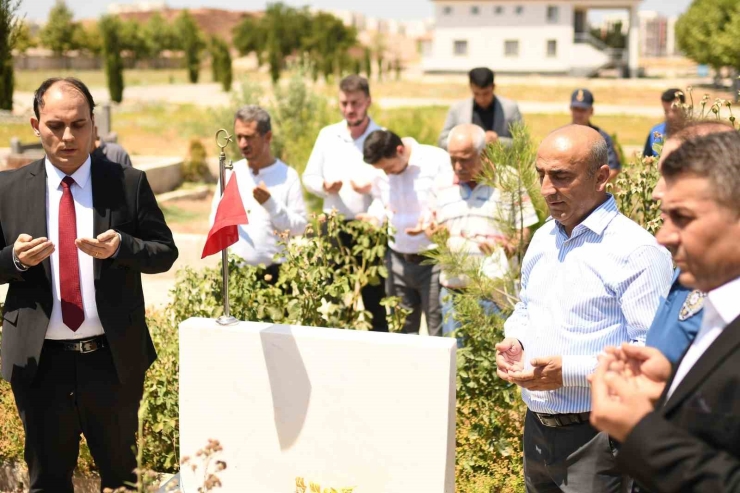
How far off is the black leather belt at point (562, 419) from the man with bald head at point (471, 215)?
1.44m

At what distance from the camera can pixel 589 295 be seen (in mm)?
2449

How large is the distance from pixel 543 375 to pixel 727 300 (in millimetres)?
929

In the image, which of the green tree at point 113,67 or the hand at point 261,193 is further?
the green tree at point 113,67

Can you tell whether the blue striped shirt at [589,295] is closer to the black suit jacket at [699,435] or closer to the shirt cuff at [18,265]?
the black suit jacket at [699,435]

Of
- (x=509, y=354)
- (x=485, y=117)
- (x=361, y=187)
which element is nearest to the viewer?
(x=509, y=354)

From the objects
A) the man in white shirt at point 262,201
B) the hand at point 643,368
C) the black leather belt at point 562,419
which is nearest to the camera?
the hand at point 643,368

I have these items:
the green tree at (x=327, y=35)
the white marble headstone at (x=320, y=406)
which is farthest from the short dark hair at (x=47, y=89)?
the green tree at (x=327, y=35)

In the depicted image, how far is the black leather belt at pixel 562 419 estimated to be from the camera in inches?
99.7

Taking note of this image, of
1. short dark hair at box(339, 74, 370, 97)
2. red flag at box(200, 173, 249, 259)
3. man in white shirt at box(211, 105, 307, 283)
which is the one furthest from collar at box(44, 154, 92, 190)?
short dark hair at box(339, 74, 370, 97)

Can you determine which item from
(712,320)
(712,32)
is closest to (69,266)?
(712,320)

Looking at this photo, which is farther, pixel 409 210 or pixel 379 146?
pixel 409 210

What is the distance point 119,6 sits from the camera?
13275 cm

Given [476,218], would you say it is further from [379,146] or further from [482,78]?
[482,78]

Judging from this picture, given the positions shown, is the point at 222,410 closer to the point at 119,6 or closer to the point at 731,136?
the point at 731,136
